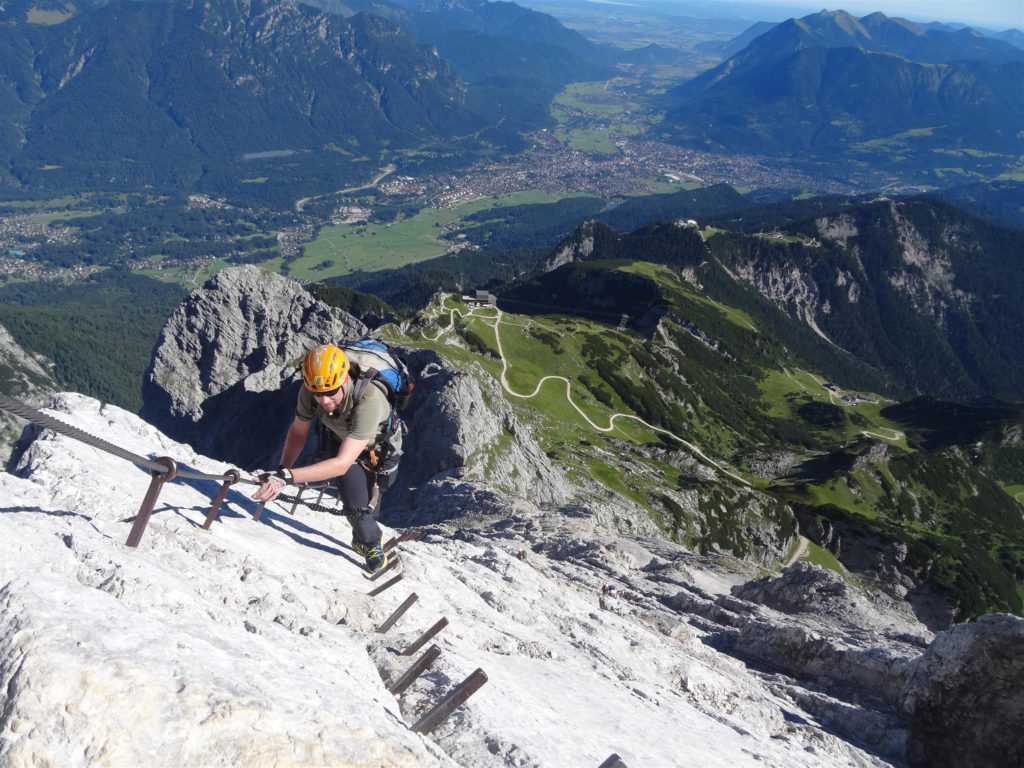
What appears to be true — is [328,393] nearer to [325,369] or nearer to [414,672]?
[325,369]

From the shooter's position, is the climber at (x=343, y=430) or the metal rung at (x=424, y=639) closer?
the climber at (x=343, y=430)

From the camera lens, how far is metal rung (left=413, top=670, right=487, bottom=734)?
11.6 meters

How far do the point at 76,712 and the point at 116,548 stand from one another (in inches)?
229

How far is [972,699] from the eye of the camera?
19.5m

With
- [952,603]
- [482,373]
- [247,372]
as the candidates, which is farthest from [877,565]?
[247,372]

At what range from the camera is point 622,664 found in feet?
70.0

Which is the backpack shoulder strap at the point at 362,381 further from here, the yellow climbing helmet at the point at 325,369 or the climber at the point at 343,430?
the yellow climbing helmet at the point at 325,369

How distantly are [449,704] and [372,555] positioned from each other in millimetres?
8178

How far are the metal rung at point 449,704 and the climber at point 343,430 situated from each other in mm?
4741

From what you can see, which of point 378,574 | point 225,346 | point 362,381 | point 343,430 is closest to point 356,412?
point 362,381

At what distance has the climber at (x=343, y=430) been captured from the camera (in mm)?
13445

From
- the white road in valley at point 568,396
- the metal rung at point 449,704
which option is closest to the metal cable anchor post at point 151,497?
the metal rung at point 449,704

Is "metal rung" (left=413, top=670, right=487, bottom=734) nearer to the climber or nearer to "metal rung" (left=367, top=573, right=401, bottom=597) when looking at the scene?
the climber

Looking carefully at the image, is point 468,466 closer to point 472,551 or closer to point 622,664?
point 472,551
